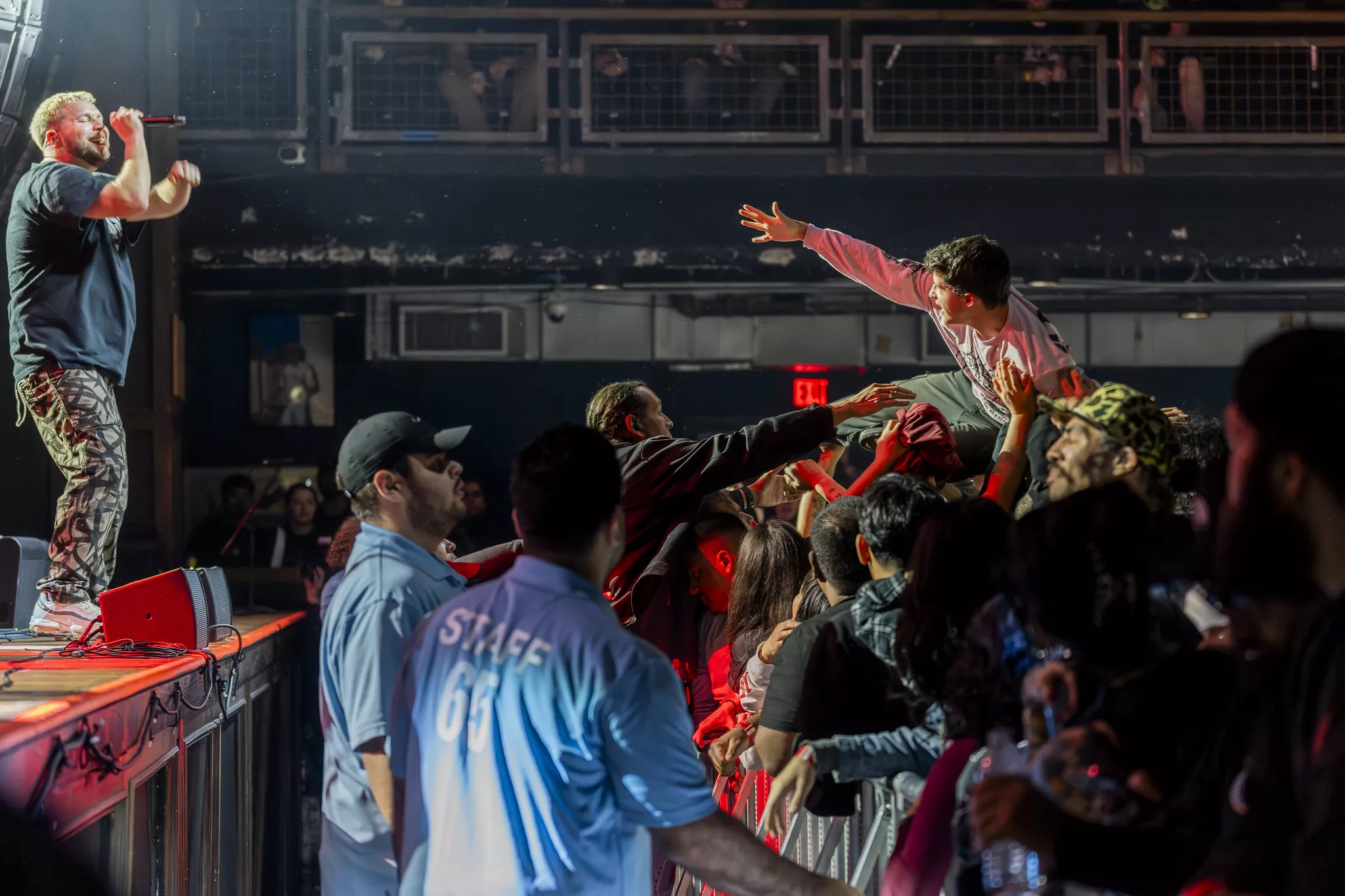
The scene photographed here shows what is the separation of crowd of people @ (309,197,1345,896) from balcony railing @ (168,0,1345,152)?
3414mm

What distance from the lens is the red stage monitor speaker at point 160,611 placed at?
10.8 feet

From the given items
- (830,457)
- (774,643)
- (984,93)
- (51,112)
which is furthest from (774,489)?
(984,93)

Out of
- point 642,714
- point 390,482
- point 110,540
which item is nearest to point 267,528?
point 110,540

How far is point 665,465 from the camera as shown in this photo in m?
2.61

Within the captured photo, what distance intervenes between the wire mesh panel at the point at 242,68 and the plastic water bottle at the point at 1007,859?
16.1 feet

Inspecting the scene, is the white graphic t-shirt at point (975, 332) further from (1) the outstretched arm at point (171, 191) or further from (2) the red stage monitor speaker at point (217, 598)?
(2) the red stage monitor speaker at point (217, 598)

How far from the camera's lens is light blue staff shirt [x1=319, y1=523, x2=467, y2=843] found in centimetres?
195

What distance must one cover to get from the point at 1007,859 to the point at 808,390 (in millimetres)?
4897

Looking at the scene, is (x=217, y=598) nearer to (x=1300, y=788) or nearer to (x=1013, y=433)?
(x=1013, y=433)

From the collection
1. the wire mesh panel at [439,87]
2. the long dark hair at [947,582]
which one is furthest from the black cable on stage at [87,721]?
the wire mesh panel at [439,87]

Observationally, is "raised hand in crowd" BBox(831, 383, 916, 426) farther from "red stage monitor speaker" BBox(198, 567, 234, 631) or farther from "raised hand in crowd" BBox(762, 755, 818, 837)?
"red stage monitor speaker" BBox(198, 567, 234, 631)

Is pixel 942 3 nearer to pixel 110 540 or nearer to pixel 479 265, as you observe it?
pixel 479 265

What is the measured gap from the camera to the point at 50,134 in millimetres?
3561

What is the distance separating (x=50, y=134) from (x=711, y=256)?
290 centimetres
